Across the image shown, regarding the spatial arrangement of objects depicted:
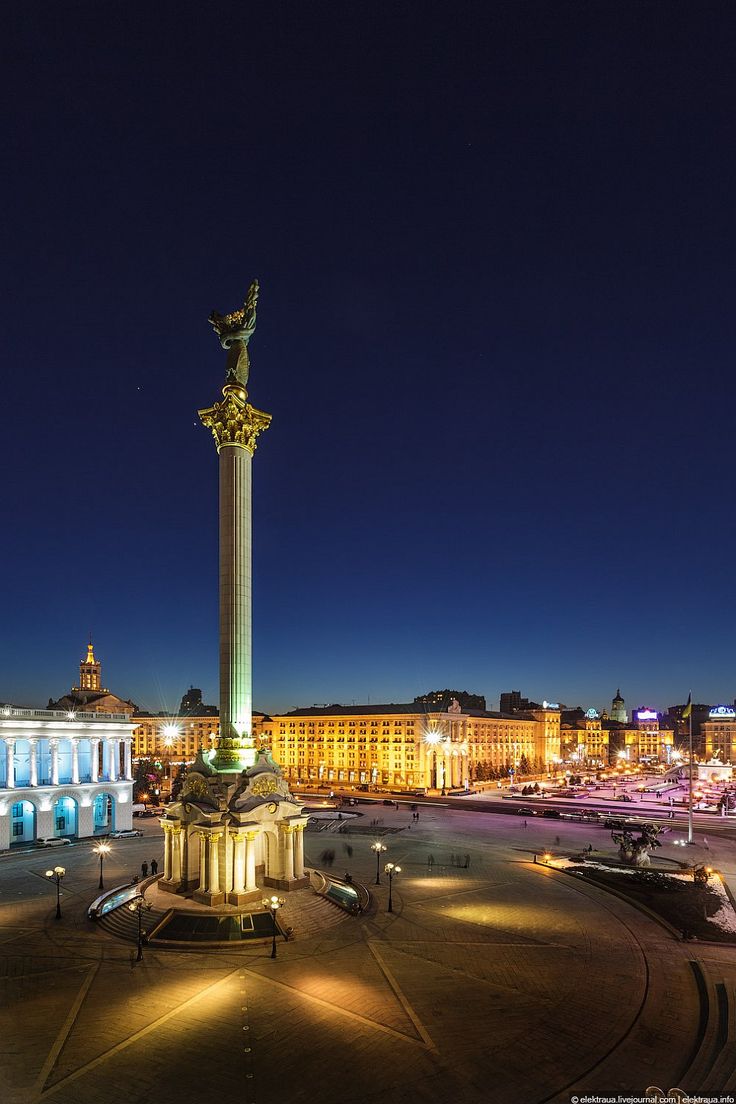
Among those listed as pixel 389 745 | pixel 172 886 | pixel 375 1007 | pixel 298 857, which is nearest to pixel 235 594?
pixel 298 857

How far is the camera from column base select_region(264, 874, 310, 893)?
153ft

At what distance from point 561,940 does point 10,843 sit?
56321mm

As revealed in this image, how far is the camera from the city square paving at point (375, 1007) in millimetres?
24859

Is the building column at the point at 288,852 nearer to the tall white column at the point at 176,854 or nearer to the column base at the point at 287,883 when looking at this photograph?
the column base at the point at 287,883

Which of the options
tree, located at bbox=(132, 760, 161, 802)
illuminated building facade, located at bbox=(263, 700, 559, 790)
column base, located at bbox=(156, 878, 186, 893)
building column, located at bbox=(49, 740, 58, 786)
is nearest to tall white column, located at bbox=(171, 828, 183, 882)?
column base, located at bbox=(156, 878, 186, 893)

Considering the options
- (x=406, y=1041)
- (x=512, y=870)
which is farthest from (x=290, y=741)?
(x=406, y=1041)

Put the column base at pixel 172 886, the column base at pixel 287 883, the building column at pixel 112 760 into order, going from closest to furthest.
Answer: the column base at pixel 287 883
the column base at pixel 172 886
the building column at pixel 112 760

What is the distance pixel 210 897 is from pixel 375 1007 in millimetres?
A: 17250

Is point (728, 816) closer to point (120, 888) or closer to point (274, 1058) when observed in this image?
point (120, 888)

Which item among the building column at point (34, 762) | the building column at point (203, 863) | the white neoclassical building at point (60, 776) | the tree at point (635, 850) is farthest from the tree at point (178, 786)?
the tree at point (635, 850)

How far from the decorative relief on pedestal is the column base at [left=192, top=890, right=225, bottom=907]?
104 ft

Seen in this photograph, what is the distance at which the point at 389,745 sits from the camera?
545 feet

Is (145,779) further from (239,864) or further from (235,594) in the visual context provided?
(239,864)

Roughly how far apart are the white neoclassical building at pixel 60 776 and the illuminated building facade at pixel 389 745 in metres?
80.3
